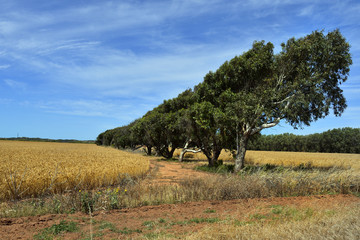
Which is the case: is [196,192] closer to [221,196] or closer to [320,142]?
[221,196]

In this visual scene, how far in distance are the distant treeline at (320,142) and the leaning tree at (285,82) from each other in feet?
198

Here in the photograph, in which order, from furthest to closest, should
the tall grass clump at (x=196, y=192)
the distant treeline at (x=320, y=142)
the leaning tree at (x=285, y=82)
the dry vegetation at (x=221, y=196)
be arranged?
the distant treeline at (x=320, y=142) → the leaning tree at (x=285, y=82) → the tall grass clump at (x=196, y=192) → the dry vegetation at (x=221, y=196)

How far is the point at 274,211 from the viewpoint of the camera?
303 inches

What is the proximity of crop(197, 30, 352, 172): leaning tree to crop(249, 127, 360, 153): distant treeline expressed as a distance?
6029cm

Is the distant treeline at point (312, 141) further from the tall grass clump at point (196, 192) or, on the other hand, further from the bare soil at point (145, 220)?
the bare soil at point (145, 220)

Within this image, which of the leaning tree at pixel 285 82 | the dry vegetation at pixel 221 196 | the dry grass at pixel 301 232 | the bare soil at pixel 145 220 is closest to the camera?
the dry grass at pixel 301 232

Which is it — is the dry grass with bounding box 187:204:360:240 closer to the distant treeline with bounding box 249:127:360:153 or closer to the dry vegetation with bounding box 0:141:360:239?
the dry vegetation with bounding box 0:141:360:239

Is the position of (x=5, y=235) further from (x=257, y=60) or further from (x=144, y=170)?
(x=257, y=60)

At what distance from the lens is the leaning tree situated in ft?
58.7

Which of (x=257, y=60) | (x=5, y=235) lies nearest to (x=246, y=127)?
(x=257, y=60)

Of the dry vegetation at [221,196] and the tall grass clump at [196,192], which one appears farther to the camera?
the tall grass clump at [196,192]

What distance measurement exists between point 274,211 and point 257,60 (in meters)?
14.2

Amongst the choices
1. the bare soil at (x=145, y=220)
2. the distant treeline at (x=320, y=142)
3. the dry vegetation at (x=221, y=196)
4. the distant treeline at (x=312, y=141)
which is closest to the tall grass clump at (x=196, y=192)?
the dry vegetation at (x=221, y=196)

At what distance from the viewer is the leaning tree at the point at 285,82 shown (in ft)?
58.7
